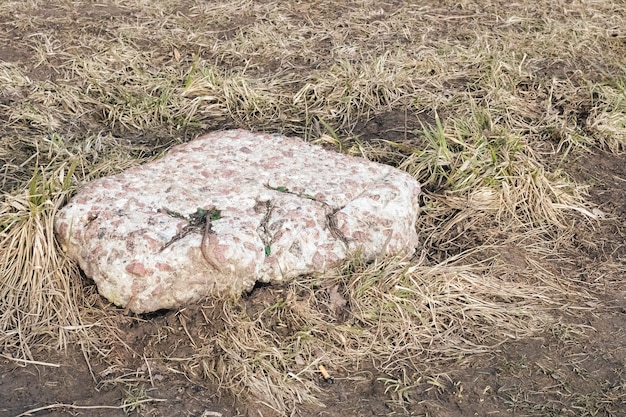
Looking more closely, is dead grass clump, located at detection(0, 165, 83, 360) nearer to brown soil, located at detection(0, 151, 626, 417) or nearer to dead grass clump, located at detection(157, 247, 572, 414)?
brown soil, located at detection(0, 151, 626, 417)

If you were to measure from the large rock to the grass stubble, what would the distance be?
0.33ft

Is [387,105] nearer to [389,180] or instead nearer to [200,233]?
[389,180]

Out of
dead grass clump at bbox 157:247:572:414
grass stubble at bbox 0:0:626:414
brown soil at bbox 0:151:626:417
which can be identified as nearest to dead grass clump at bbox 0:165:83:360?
grass stubble at bbox 0:0:626:414

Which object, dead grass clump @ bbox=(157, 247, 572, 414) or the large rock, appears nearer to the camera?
dead grass clump @ bbox=(157, 247, 572, 414)

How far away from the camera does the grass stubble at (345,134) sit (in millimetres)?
2887

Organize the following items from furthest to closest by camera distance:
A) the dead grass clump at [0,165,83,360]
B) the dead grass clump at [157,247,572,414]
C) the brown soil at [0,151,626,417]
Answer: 1. the dead grass clump at [0,165,83,360]
2. the dead grass clump at [157,247,572,414]
3. the brown soil at [0,151,626,417]

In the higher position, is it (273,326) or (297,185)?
(297,185)

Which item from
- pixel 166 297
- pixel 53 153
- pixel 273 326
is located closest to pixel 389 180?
pixel 273 326

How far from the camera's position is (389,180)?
3.37m

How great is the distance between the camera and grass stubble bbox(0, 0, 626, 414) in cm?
289

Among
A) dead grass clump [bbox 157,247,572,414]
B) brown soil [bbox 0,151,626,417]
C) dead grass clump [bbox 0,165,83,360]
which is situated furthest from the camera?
dead grass clump [bbox 0,165,83,360]

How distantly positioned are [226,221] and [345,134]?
1.33 metres

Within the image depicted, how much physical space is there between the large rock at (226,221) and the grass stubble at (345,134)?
0.33 feet

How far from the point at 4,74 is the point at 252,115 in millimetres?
1451
